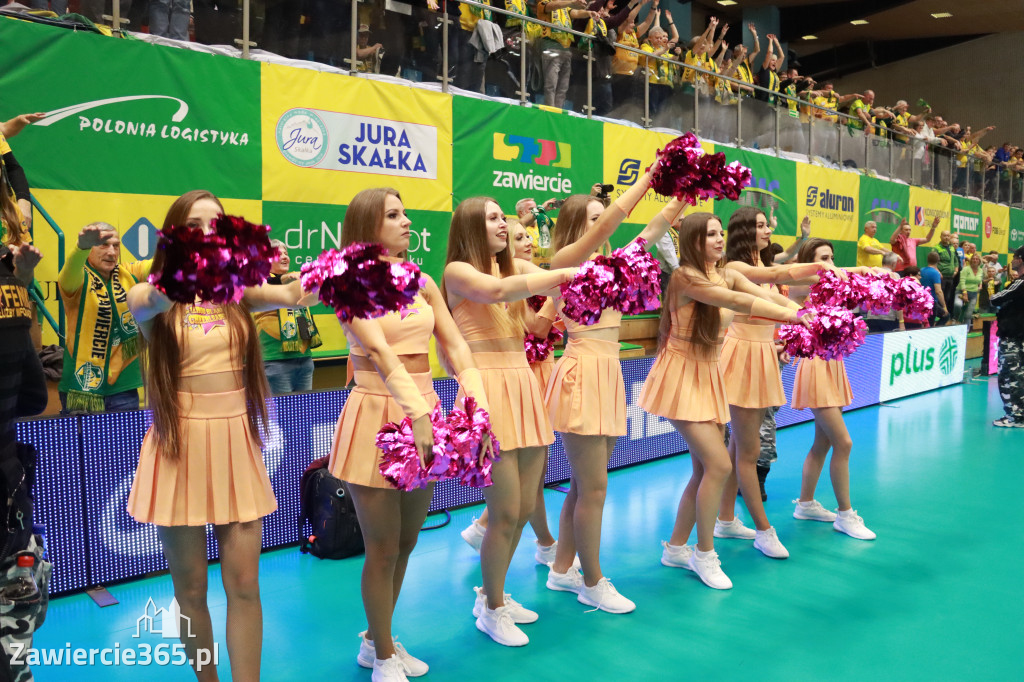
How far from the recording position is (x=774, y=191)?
1113 centimetres

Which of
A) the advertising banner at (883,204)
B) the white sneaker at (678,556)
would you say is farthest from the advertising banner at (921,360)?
the white sneaker at (678,556)

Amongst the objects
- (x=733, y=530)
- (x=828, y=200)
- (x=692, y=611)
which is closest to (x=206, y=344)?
(x=692, y=611)

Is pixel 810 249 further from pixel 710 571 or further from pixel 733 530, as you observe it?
pixel 710 571

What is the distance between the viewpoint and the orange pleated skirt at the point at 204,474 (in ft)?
7.42

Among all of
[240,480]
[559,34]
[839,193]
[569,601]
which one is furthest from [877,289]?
[839,193]

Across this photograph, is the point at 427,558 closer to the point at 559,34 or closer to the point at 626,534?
the point at 626,534

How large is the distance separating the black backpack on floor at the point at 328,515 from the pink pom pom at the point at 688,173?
7.16ft

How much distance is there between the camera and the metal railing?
6.36m

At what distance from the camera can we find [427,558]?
420cm

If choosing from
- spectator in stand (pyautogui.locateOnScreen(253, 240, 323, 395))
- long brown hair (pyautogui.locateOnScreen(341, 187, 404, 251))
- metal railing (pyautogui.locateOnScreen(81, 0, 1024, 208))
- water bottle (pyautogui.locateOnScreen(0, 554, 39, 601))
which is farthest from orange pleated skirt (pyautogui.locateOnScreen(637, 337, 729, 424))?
metal railing (pyautogui.locateOnScreen(81, 0, 1024, 208))

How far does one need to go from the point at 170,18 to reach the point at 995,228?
1773 centimetres

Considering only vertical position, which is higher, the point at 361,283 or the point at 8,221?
the point at 8,221

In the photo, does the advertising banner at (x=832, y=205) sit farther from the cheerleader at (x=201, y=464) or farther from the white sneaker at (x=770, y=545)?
the cheerleader at (x=201, y=464)

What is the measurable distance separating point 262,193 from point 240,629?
14.1 ft
